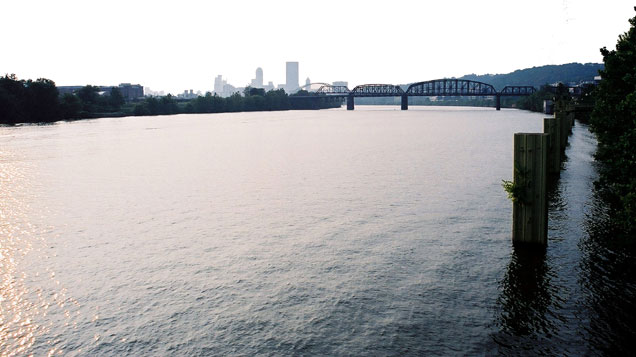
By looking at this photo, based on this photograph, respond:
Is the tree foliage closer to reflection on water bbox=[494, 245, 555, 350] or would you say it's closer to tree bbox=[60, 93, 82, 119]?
tree bbox=[60, 93, 82, 119]

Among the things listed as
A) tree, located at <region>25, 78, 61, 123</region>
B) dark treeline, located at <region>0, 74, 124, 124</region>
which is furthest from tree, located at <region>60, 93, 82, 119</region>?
tree, located at <region>25, 78, 61, 123</region>

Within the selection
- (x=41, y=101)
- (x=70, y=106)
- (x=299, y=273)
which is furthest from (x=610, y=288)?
(x=70, y=106)

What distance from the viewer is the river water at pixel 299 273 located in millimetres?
12820

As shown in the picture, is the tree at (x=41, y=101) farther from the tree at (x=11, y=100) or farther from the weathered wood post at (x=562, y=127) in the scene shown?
the weathered wood post at (x=562, y=127)

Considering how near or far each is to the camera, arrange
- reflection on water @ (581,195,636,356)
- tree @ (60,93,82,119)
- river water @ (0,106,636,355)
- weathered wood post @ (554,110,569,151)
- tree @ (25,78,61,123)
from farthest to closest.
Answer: tree @ (60,93,82,119)
tree @ (25,78,61,123)
weathered wood post @ (554,110,569,151)
river water @ (0,106,636,355)
reflection on water @ (581,195,636,356)

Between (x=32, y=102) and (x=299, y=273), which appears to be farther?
(x=32, y=102)

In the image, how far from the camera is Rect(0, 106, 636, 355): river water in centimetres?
1282

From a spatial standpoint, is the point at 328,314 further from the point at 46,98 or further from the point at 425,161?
the point at 46,98

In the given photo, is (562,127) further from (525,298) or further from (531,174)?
(525,298)

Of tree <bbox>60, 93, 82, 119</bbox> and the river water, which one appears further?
tree <bbox>60, 93, 82, 119</bbox>

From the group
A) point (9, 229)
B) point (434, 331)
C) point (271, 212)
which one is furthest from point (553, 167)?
point (9, 229)

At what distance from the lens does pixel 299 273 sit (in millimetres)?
17797

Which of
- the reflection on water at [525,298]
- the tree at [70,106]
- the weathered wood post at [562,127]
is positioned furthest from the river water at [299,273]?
the tree at [70,106]

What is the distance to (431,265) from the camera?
718 inches
